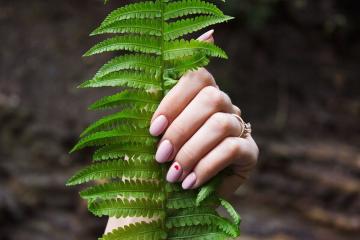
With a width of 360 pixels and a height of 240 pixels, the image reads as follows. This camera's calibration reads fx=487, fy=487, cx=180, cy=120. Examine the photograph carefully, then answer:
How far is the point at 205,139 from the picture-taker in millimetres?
1431

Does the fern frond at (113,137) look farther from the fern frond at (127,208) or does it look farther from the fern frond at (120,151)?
the fern frond at (127,208)

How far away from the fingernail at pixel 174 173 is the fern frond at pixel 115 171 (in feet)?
0.15

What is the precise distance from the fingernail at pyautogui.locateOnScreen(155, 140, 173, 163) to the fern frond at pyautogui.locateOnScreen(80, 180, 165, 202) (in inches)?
2.9

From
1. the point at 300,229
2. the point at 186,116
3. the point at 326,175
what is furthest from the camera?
the point at 326,175

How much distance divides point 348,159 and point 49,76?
155 inches

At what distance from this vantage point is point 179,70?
1356 millimetres

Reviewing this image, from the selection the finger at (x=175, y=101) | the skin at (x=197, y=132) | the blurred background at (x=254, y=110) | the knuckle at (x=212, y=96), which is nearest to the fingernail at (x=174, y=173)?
the skin at (x=197, y=132)

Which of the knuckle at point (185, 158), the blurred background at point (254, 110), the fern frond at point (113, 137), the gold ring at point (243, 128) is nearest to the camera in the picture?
the fern frond at point (113, 137)

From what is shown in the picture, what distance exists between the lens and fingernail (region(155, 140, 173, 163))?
1.36m

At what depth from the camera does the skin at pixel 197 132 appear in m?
1.38

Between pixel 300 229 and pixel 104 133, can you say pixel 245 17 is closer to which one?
pixel 300 229

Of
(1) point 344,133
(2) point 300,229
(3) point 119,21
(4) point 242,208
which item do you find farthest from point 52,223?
(3) point 119,21

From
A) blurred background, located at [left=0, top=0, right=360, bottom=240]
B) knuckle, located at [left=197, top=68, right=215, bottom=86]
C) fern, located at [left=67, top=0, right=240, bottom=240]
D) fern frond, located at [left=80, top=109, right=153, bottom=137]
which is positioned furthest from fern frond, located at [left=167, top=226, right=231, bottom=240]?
blurred background, located at [left=0, top=0, right=360, bottom=240]

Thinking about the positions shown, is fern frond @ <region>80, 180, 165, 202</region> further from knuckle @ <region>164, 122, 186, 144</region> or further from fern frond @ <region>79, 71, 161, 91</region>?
fern frond @ <region>79, 71, 161, 91</region>
